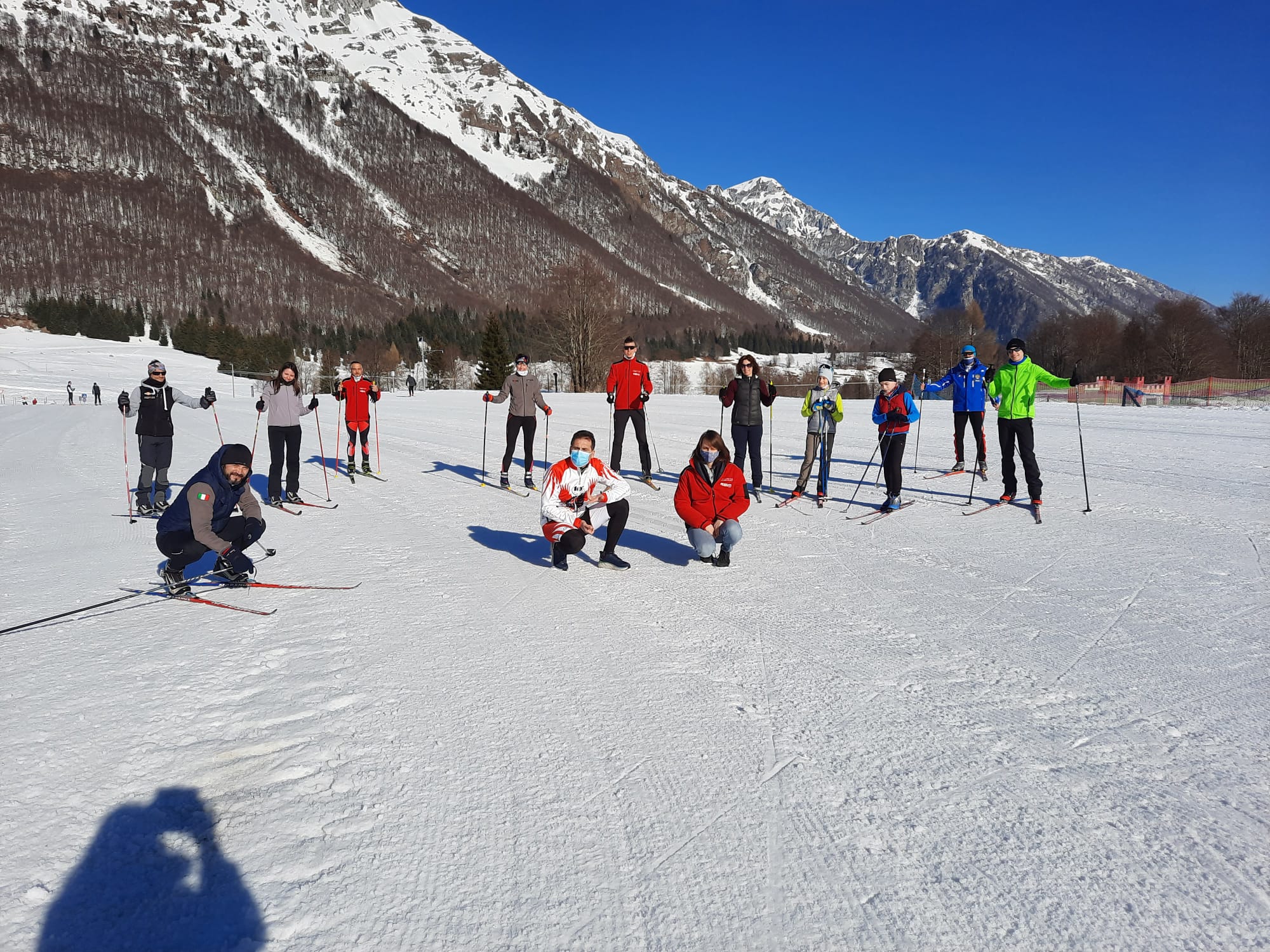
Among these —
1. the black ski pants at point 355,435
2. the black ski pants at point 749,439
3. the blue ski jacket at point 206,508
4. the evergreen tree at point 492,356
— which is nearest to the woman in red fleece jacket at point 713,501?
the black ski pants at point 749,439

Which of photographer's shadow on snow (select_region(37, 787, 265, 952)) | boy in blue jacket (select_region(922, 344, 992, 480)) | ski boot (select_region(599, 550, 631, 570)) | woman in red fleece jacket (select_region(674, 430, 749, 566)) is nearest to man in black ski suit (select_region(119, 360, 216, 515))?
ski boot (select_region(599, 550, 631, 570))

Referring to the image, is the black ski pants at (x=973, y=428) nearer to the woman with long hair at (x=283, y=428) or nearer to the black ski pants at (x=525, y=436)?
the black ski pants at (x=525, y=436)

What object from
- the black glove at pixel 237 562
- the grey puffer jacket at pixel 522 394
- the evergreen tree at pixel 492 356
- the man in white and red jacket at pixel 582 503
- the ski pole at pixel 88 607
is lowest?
the ski pole at pixel 88 607

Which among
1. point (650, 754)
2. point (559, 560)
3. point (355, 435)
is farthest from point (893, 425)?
point (355, 435)

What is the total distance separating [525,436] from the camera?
994 centimetres

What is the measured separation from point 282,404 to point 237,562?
4412mm

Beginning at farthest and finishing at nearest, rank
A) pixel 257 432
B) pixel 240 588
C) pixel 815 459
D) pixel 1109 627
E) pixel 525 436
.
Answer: pixel 525 436 → pixel 257 432 → pixel 815 459 → pixel 240 588 → pixel 1109 627

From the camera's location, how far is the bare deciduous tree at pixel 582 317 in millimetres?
39844

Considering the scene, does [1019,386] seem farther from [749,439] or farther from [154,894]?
[154,894]

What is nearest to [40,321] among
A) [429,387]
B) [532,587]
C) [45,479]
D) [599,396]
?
[429,387]

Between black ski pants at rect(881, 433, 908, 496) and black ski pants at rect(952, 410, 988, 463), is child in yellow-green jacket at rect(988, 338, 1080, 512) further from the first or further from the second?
black ski pants at rect(952, 410, 988, 463)

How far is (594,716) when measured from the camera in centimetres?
329

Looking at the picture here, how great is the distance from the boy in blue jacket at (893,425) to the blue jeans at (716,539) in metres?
3.19

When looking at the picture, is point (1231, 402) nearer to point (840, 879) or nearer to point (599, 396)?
point (599, 396)
